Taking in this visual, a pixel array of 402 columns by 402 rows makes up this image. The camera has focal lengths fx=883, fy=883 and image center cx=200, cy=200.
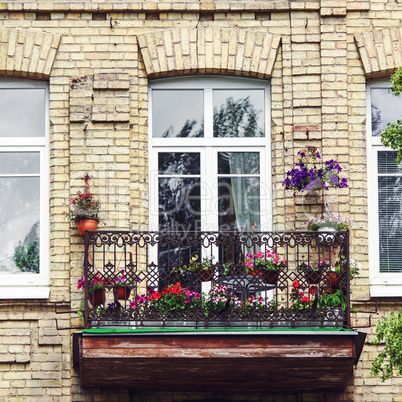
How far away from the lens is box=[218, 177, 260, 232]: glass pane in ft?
33.9

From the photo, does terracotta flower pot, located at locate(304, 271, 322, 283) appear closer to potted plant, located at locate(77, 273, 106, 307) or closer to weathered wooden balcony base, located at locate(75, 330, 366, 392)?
weathered wooden balcony base, located at locate(75, 330, 366, 392)

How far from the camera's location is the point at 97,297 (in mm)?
9297

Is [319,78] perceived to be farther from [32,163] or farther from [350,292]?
[32,163]

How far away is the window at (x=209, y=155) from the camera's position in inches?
408

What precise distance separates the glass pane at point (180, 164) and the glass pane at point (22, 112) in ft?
4.79

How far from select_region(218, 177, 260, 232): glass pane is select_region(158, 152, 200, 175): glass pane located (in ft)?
1.14

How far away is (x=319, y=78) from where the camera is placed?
10.3m

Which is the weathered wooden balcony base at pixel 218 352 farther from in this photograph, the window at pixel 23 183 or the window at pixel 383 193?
the window at pixel 23 183

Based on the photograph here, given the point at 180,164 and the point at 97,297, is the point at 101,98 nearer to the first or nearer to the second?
the point at 180,164

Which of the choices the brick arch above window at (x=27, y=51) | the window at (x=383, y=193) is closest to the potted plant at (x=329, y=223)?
the window at (x=383, y=193)

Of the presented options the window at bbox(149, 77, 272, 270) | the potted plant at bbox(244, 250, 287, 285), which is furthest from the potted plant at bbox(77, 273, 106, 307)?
the potted plant at bbox(244, 250, 287, 285)

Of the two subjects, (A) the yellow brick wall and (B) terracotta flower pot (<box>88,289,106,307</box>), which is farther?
(A) the yellow brick wall

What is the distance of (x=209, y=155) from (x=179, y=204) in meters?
0.68

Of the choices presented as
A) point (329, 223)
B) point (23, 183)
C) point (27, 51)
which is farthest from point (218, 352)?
point (27, 51)
